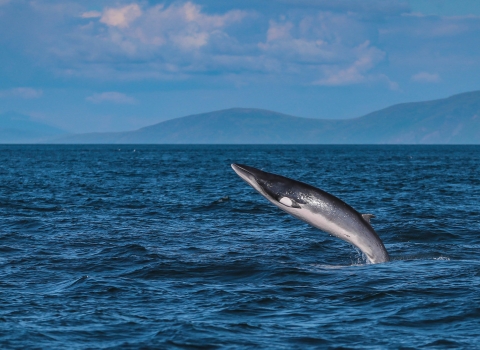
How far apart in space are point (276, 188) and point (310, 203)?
32.2 inches

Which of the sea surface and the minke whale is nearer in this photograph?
the sea surface

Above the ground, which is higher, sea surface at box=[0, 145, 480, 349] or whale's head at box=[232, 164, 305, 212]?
whale's head at box=[232, 164, 305, 212]

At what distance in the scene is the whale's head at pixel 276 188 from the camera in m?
15.5

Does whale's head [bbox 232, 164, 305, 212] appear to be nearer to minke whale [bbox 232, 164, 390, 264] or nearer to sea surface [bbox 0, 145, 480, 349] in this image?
minke whale [bbox 232, 164, 390, 264]

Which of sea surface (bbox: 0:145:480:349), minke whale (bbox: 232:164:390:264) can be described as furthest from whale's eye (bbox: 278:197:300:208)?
sea surface (bbox: 0:145:480:349)

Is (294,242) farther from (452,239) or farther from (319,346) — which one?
(319,346)

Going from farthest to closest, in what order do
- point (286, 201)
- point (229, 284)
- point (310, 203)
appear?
1. point (229, 284)
2. point (310, 203)
3. point (286, 201)

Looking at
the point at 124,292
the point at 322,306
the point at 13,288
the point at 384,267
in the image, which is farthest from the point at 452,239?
the point at 13,288

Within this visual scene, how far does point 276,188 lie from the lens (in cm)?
1559

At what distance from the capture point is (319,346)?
11.3 m

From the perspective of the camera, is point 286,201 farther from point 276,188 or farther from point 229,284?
point 229,284

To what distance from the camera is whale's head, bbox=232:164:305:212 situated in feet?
51.0

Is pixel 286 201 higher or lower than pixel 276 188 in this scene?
lower

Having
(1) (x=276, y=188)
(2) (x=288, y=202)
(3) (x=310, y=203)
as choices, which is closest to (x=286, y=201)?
(2) (x=288, y=202)
